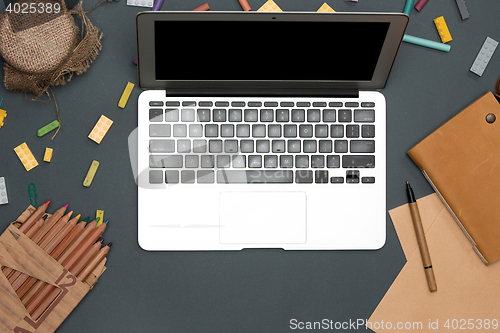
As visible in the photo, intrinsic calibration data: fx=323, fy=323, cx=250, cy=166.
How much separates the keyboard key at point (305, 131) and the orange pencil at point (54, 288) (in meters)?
0.56

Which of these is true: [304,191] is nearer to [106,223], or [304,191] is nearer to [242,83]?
[242,83]

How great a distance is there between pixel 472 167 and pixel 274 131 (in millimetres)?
514

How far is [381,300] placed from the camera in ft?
2.80

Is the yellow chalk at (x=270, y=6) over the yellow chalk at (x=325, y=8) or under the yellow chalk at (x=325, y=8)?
under

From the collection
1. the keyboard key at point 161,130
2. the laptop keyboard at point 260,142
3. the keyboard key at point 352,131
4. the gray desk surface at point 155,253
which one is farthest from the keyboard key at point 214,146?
the keyboard key at point 352,131

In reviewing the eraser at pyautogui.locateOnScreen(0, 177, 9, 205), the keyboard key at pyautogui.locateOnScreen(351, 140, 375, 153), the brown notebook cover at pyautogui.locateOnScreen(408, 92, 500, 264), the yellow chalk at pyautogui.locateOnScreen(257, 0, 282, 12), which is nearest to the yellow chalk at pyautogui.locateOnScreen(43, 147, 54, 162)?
the eraser at pyautogui.locateOnScreen(0, 177, 9, 205)

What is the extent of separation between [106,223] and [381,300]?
746 mm

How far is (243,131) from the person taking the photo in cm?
80

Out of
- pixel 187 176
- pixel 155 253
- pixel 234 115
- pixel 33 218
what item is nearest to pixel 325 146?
pixel 234 115

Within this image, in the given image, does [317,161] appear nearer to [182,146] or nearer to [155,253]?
[182,146]

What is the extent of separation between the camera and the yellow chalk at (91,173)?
834 mm

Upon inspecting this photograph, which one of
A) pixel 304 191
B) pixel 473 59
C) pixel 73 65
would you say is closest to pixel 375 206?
pixel 304 191

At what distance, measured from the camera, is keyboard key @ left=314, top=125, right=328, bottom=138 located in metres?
0.80

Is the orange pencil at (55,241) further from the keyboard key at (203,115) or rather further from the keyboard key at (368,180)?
the keyboard key at (368,180)
